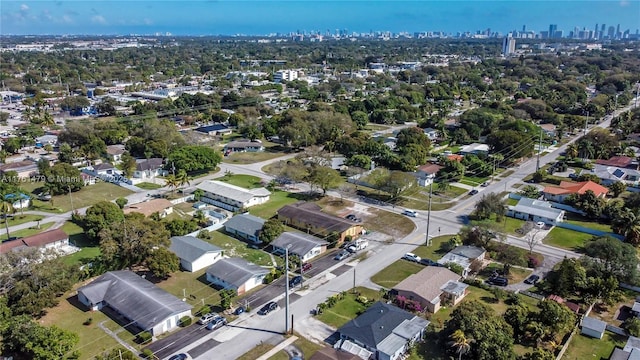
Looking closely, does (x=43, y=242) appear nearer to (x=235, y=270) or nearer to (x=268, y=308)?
(x=235, y=270)

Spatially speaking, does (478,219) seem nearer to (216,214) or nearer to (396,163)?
(396,163)

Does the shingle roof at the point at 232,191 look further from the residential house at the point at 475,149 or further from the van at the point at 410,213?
the residential house at the point at 475,149

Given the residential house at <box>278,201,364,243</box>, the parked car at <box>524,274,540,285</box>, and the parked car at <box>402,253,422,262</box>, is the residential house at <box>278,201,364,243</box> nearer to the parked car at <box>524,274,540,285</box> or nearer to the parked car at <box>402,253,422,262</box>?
the parked car at <box>402,253,422,262</box>

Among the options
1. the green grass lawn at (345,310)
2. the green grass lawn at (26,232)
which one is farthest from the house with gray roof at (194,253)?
the green grass lawn at (26,232)

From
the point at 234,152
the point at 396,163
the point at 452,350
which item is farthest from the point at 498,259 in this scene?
the point at 234,152

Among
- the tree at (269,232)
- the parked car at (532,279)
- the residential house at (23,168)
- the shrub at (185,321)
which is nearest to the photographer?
the shrub at (185,321)

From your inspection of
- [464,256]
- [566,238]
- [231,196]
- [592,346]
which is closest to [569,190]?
[566,238]
